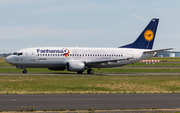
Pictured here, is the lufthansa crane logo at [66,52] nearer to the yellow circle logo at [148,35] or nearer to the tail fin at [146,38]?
the tail fin at [146,38]

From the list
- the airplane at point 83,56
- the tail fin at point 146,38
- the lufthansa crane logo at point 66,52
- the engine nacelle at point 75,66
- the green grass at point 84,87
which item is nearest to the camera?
the green grass at point 84,87

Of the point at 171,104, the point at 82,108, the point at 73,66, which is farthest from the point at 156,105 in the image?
the point at 73,66

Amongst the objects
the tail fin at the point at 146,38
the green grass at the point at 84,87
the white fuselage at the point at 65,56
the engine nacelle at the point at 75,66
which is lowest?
the green grass at the point at 84,87

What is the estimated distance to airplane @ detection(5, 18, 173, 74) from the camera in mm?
43938

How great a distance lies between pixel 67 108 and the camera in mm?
13859

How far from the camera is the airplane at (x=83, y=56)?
43938 millimetres

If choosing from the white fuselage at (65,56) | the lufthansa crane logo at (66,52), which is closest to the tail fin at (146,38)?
the white fuselage at (65,56)

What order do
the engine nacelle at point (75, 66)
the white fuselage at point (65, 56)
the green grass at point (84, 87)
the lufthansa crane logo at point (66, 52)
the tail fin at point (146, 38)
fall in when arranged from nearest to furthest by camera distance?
the green grass at point (84, 87) < the white fuselage at point (65, 56) < the engine nacelle at point (75, 66) < the lufthansa crane logo at point (66, 52) < the tail fin at point (146, 38)

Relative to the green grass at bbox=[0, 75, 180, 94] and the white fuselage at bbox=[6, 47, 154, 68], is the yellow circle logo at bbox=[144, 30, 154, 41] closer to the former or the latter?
the white fuselage at bbox=[6, 47, 154, 68]

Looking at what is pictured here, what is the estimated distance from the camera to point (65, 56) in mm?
45156

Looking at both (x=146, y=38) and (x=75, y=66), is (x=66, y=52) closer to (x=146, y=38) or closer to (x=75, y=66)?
(x=75, y=66)

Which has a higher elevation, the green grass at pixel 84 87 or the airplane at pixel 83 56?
the airplane at pixel 83 56

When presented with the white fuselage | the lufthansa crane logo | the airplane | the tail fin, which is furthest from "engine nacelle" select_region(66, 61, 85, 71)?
the tail fin

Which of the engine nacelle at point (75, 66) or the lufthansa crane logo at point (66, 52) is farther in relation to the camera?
the lufthansa crane logo at point (66, 52)
